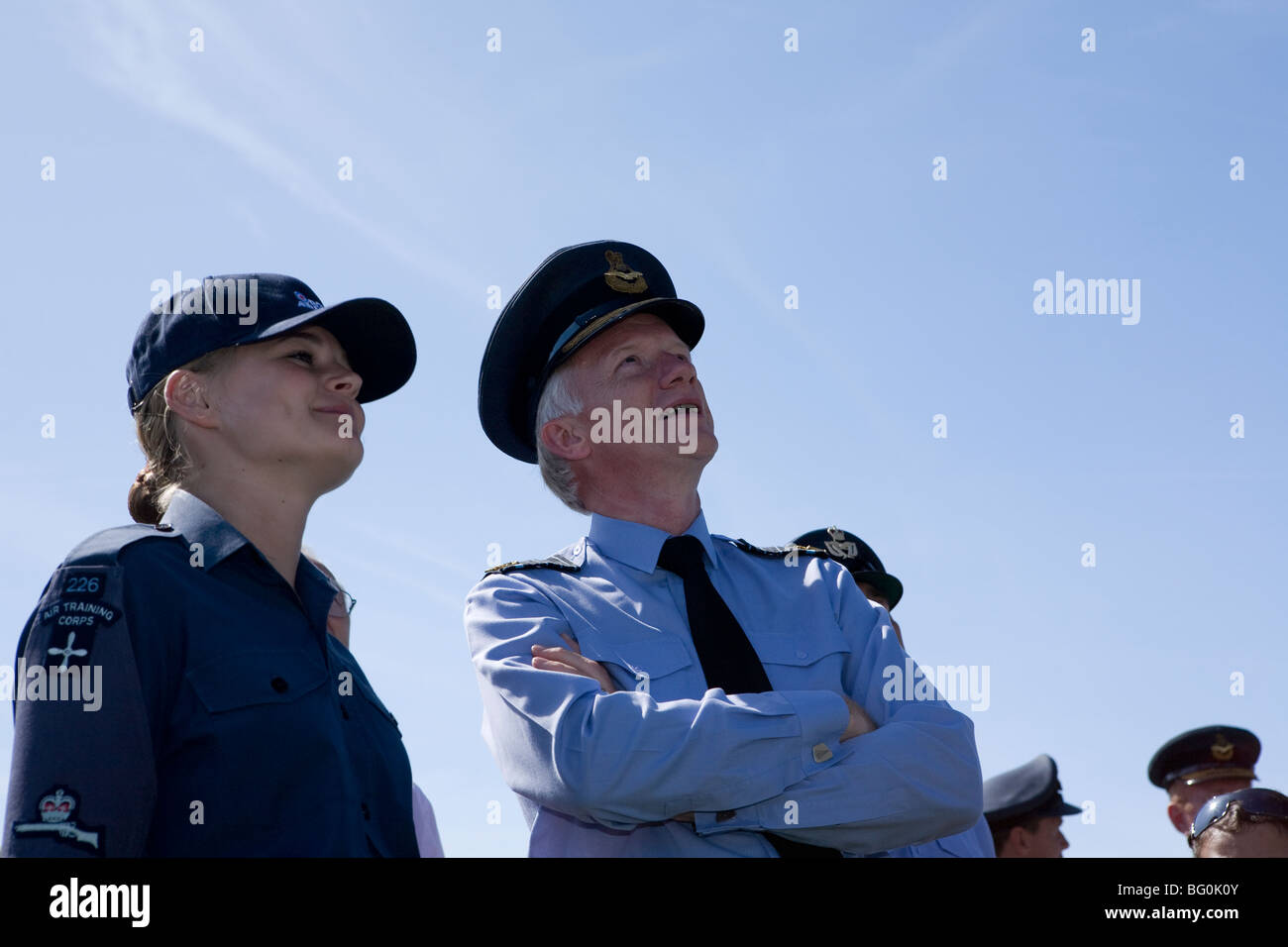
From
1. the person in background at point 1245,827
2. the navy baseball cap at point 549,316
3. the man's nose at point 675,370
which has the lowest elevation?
the person in background at point 1245,827

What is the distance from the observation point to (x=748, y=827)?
3908mm

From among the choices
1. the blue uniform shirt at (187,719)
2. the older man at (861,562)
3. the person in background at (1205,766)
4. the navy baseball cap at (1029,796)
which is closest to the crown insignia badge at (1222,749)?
the person in background at (1205,766)

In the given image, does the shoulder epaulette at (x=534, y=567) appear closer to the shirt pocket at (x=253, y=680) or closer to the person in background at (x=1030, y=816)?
the shirt pocket at (x=253, y=680)

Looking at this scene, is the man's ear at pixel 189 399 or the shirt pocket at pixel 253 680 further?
the man's ear at pixel 189 399

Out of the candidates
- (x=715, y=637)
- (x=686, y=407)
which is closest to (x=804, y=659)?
(x=715, y=637)

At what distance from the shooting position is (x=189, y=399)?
4.30 metres

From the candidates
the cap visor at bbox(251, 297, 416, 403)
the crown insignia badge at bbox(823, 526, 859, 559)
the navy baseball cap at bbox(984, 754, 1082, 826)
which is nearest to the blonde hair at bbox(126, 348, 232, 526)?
the cap visor at bbox(251, 297, 416, 403)

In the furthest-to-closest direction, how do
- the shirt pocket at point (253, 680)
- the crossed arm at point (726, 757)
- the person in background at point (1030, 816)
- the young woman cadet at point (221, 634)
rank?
the person in background at point (1030, 816) → the crossed arm at point (726, 757) → the shirt pocket at point (253, 680) → the young woman cadet at point (221, 634)

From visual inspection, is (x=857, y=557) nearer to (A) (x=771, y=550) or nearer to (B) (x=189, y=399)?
(A) (x=771, y=550)

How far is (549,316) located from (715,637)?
153cm

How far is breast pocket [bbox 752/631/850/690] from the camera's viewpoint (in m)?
4.35

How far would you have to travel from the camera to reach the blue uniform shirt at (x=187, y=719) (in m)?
3.29

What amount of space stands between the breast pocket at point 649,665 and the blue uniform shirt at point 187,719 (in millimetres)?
704
